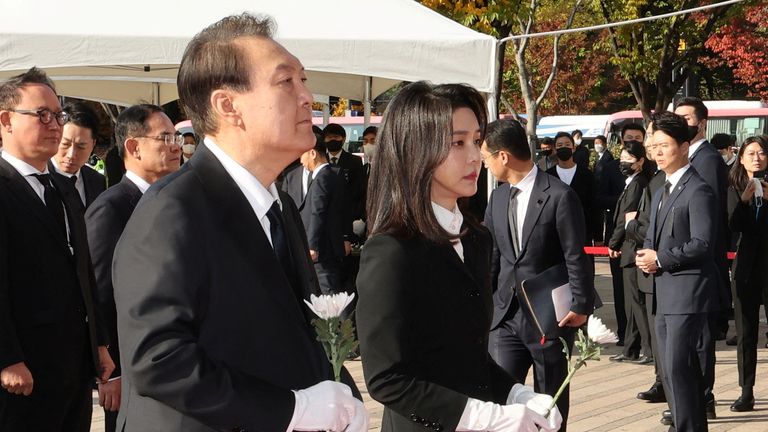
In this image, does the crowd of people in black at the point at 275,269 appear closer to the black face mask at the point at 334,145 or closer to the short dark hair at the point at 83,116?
the short dark hair at the point at 83,116

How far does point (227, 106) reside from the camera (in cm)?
234

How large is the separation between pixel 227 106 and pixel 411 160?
0.86 m

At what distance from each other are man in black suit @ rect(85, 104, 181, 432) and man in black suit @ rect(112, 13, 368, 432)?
2.48 metres

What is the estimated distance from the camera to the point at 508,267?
19.5 feet

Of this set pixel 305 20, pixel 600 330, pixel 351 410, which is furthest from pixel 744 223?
pixel 351 410

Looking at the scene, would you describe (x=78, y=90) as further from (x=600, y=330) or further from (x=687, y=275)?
(x=600, y=330)

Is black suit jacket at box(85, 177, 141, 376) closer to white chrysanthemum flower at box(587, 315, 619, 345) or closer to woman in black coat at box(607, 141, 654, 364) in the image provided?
white chrysanthemum flower at box(587, 315, 619, 345)

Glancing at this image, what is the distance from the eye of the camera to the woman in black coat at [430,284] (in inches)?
113

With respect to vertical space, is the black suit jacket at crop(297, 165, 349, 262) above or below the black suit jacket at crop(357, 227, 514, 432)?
below

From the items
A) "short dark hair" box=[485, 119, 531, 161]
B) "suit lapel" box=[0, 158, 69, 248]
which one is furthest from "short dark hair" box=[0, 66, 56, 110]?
"short dark hair" box=[485, 119, 531, 161]

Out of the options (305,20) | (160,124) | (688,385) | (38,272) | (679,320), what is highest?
(305,20)

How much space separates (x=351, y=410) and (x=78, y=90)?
10.9 m

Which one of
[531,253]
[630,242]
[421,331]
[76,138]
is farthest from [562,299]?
[76,138]

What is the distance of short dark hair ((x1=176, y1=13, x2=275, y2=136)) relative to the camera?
2334mm
